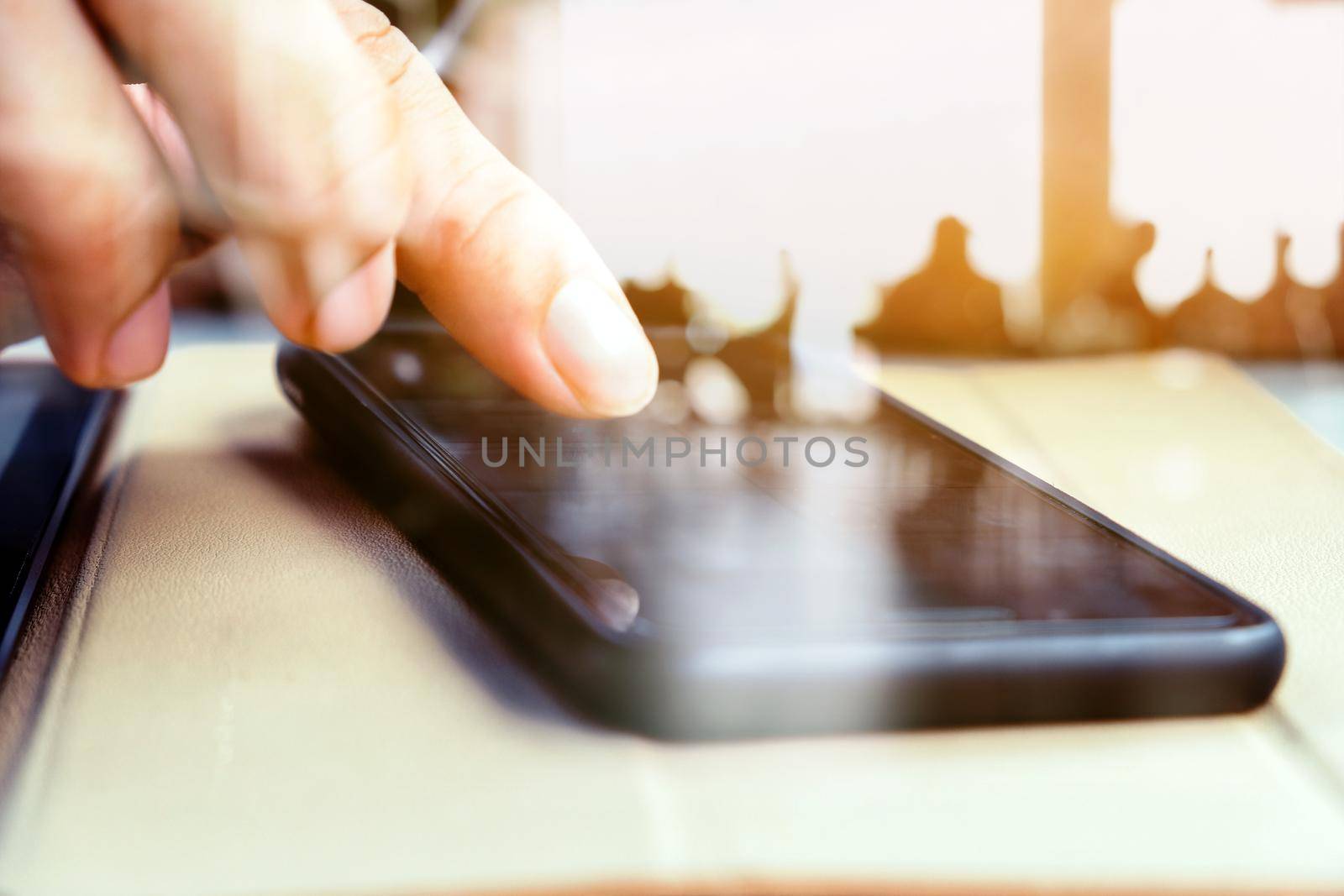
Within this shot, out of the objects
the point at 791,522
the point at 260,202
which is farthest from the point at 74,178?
the point at 791,522

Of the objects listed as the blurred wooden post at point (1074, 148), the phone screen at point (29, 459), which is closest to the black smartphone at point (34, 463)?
the phone screen at point (29, 459)

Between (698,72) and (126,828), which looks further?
(698,72)

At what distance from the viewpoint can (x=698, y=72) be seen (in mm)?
384

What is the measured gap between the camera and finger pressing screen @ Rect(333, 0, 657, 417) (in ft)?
0.69

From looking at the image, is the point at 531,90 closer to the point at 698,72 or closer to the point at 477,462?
the point at 698,72

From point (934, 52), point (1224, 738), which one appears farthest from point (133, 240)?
point (934, 52)

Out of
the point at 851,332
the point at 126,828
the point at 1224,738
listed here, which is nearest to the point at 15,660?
the point at 126,828

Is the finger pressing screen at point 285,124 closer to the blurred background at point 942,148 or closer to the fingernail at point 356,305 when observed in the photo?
the fingernail at point 356,305

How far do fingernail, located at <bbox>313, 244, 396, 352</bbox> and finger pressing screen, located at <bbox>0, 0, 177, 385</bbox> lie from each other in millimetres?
33

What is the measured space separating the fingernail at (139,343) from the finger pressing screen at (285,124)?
0.13ft

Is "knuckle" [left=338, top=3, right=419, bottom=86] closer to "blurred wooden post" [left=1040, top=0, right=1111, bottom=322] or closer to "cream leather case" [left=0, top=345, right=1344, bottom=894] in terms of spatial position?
"cream leather case" [left=0, top=345, right=1344, bottom=894]

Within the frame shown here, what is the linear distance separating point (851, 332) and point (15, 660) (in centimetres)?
27

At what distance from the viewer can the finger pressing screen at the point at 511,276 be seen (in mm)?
210

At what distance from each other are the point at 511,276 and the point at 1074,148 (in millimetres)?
313
